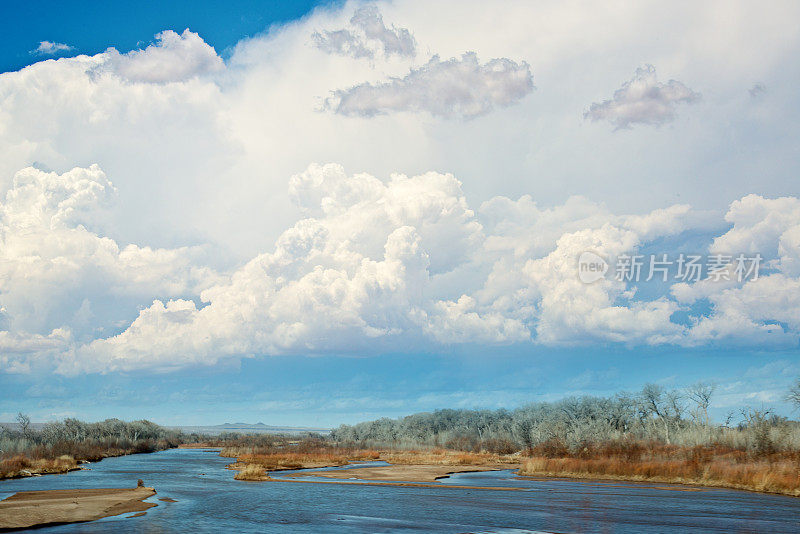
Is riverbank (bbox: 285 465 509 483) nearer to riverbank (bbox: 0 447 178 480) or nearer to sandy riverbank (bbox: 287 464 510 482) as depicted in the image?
sandy riverbank (bbox: 287 464 510 482)

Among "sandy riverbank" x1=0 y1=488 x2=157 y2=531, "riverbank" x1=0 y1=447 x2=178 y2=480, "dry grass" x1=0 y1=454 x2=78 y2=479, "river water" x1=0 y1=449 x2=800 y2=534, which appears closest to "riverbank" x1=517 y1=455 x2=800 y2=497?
"river water" x1=0 y1=449 x2=800 y2=534

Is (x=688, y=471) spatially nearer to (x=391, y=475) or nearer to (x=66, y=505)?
(x=391, y=475)

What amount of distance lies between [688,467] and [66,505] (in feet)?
202

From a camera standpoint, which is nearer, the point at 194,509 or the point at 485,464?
the point at 194,509

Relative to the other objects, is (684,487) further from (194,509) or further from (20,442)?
(20,442)

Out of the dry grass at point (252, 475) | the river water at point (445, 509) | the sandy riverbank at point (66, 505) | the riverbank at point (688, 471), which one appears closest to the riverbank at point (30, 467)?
the river water at point (445, 509)

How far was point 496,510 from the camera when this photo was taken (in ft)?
160

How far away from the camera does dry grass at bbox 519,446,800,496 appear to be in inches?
2494

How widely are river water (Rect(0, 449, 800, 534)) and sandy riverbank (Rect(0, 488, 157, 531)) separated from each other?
1.69 meters

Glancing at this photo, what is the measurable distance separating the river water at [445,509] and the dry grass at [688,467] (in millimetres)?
3131

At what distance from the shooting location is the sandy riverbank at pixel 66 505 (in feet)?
131

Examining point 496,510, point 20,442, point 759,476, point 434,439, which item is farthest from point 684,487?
point 434,439

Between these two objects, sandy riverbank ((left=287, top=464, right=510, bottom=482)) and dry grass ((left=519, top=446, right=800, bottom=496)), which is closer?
dry grass ((left=519, top=446, right=800, bottom=496))

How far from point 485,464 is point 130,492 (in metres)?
68.9
